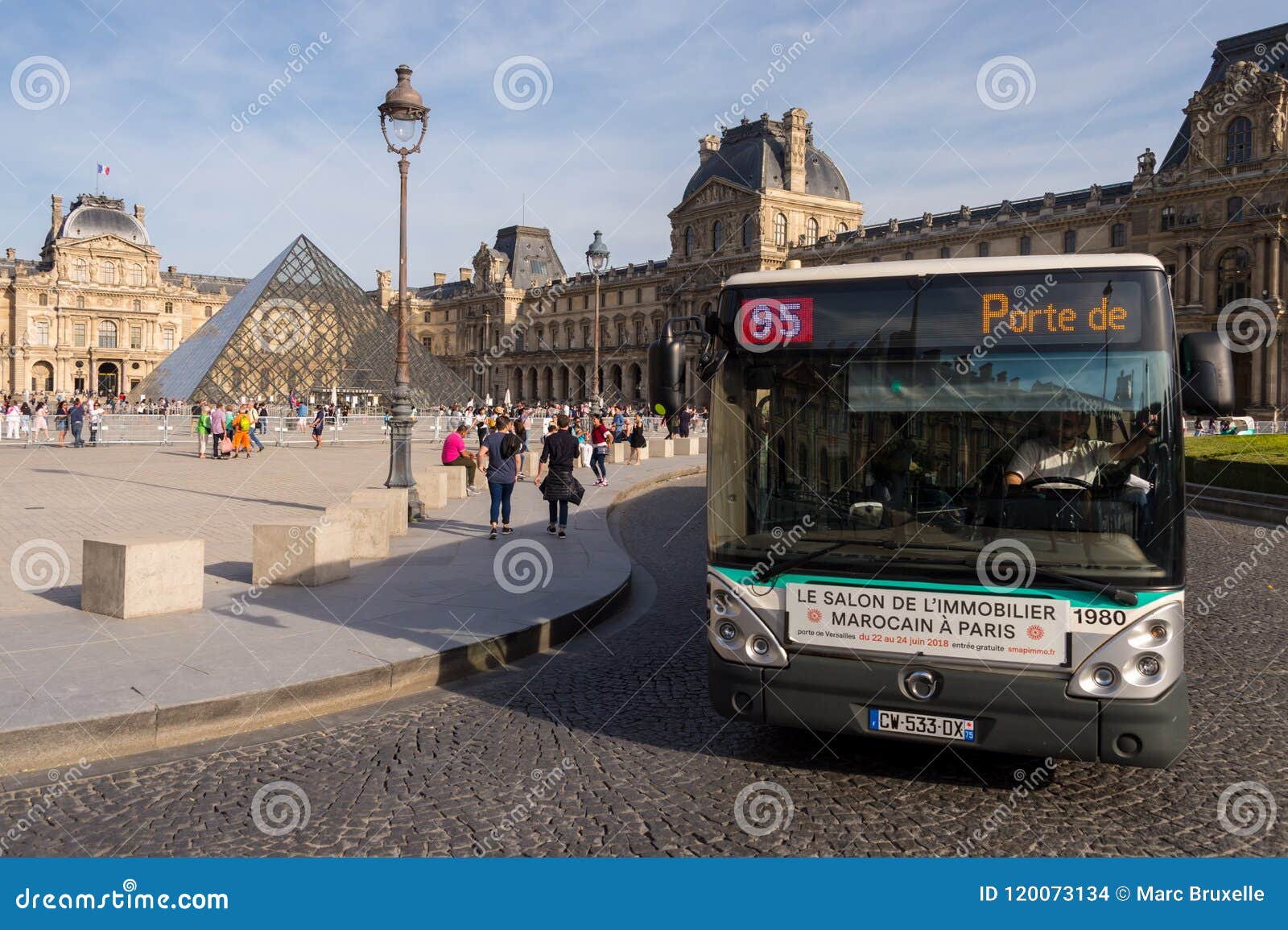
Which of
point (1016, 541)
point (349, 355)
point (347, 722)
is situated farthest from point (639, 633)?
point (349, 355)

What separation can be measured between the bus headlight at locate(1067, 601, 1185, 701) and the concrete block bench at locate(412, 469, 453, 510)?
10.0 m

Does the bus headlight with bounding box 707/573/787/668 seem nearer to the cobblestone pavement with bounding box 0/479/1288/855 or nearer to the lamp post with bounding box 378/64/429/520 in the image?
the cobblestone pavement with bounding box 0/479/1288/855

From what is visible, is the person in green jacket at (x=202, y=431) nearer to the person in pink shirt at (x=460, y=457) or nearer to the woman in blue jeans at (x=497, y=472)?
the person in pink shirt at (x=460, y=457)

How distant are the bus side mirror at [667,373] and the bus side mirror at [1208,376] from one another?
1.84m

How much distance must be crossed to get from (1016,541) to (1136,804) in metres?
1.04

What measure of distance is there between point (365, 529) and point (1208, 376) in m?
6.64

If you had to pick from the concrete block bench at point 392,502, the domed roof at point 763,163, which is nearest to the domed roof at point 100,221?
the domed roof at point 763,163

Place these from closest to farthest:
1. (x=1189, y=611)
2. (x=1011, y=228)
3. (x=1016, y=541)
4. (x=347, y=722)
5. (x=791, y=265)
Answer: (x=1016, y=541) → (x=791, y=265) → (x=347, y=722) → (x=1189, y=611) → (x=1011, y=228)

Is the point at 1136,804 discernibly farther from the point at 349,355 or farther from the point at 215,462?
the point at 349,355

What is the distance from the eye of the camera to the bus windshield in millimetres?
3490

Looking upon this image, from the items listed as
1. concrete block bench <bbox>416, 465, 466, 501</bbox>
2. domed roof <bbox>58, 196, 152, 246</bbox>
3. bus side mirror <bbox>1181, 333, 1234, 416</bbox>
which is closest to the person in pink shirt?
concrete block bench <bbox>416, 465, 466, 501</bbox>

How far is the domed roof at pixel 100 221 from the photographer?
3238 inches

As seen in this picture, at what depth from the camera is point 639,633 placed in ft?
21.2

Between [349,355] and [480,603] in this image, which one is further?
[349,355]
